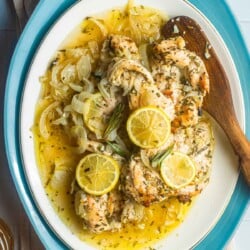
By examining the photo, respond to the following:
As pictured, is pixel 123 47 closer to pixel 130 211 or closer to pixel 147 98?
pixel 147 98

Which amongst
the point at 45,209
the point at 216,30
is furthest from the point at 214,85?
the point at 45,209

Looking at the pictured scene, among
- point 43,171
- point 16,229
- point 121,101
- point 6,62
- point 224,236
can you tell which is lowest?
point 224,236

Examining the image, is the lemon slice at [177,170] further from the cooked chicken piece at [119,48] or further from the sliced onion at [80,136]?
the cooked chicken piece at [119,48]

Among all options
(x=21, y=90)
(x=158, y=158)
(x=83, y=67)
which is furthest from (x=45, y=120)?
(x=158, y=158)

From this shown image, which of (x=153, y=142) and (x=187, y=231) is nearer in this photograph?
(x=153, y=142)

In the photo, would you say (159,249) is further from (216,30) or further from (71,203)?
(216,30)

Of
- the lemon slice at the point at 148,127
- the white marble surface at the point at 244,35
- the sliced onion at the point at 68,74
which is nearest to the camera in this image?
the lemon slice at the point at 148,127

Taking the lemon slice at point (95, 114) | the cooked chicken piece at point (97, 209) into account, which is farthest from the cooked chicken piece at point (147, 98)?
the cooked chicken piece at point (97, 209)
